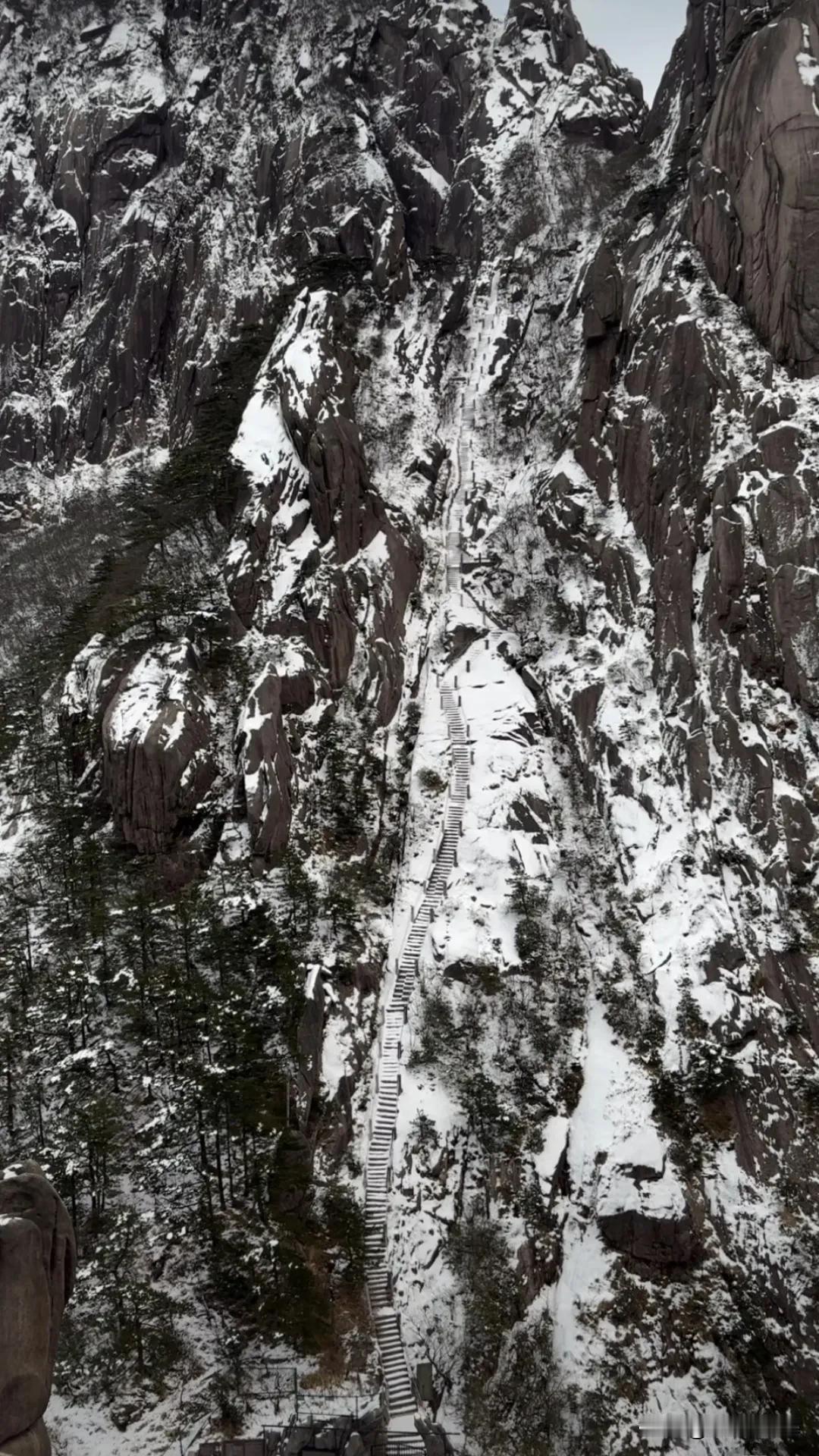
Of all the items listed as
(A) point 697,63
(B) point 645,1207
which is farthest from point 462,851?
(A) point 697,63

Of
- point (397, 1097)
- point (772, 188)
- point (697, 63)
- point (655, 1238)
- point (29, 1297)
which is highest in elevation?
point (697, 63)

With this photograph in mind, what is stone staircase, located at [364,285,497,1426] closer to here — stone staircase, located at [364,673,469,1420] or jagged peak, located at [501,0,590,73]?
stone staircase, located at [364,673,469,1420]

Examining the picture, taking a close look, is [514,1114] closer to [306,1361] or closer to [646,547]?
[306,1361]

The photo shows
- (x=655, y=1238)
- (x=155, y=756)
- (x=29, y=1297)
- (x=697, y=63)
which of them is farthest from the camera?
(x=697, y=63)

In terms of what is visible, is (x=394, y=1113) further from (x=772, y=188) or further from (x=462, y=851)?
(x=772, y=188)

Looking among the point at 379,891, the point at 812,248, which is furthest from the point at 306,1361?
the point at 812,248
